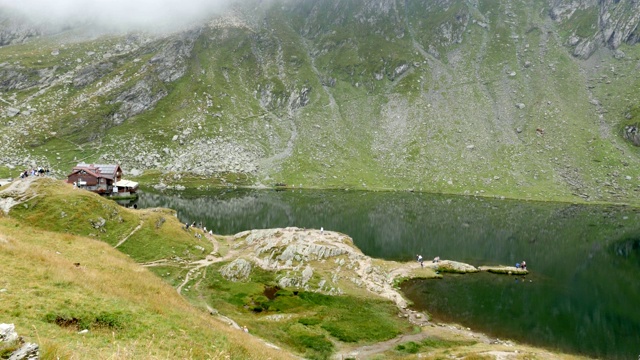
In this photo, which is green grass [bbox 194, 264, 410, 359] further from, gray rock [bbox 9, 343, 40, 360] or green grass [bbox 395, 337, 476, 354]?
gray rock [bbox 9, 343, 40, 360]

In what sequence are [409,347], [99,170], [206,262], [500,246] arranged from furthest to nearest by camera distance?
[99,170] < [500,246] < [206,262] < [409,347]

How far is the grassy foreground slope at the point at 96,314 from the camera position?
50.0 ft

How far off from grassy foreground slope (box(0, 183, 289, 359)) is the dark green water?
3981 centimetres

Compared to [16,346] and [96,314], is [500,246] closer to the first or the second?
[96,314]

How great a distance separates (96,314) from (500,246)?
307ft

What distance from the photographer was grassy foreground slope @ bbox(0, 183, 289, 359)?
15.2m

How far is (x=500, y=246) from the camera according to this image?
301 ft

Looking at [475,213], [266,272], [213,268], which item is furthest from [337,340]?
[475,213]

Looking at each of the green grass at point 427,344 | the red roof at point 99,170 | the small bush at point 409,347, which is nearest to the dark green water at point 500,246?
the green grass at point 427,344

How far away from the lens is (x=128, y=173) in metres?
168

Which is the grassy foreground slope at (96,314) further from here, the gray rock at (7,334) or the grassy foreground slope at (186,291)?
the gray rock at (7,334)

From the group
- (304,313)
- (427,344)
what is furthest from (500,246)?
(304,313)

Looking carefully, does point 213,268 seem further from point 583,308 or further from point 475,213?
point 475,213

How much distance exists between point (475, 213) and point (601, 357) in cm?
8917
